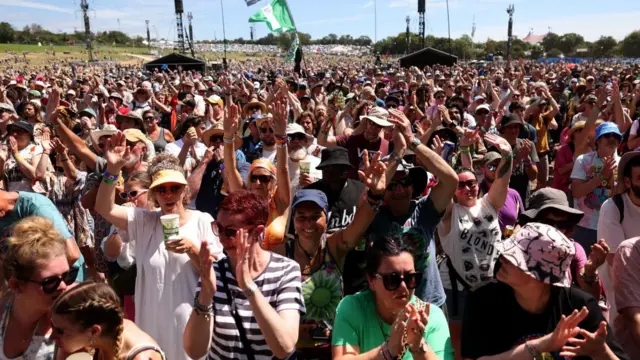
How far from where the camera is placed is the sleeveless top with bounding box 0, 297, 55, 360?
93.2 inches

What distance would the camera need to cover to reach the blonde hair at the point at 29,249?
2324mm

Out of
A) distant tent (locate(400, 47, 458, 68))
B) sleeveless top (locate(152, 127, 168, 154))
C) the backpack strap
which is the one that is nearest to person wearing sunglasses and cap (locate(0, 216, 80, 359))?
the backpack strap

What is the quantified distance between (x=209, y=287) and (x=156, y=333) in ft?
3.07

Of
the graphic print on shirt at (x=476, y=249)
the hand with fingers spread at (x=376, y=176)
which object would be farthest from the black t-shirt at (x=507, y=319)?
the graphic print on shirt at (x=476, y=249)

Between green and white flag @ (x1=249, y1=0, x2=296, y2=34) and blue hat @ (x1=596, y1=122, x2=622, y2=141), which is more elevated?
green and white flag @ (x1=249, y1=0, x2=296, y2=34)

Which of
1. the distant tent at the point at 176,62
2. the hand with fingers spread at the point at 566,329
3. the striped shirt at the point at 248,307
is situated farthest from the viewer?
the distant tent at the point at 176,62

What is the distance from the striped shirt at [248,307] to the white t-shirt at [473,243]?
1611 millimetres

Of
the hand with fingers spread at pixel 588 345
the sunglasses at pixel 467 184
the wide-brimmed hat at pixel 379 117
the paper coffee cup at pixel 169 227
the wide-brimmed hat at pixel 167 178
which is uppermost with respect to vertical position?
the wide-brimmed hat at pixel 379 117

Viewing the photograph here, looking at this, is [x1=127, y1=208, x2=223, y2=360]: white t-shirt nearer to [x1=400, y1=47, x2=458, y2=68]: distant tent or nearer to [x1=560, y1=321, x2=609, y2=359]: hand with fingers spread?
[x1=560, y1=321, x2=609, y2=359]: hand with fingers spread

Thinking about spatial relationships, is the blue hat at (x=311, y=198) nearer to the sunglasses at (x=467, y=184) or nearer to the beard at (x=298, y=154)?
the sunglasses at (x=467, y=184)

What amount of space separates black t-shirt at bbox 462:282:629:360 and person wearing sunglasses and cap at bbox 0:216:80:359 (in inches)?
73.8

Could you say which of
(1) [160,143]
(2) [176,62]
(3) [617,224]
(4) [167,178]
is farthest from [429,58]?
(4) [167,178]

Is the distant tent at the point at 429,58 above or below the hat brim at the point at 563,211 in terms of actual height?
above

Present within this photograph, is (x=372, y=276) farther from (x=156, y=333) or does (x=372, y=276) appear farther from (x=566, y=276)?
(x=156, y=333)
